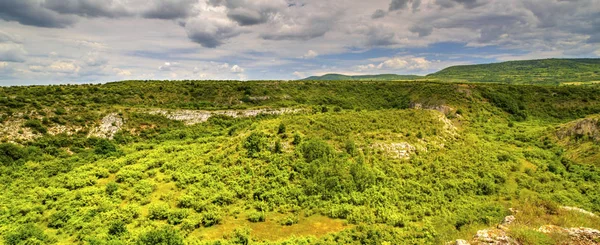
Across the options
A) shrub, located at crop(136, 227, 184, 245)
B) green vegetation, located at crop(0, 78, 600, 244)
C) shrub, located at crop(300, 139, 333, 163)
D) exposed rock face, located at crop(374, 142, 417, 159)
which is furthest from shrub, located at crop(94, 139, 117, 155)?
exposed rock face, located at crop(374, 142, 417, 159)

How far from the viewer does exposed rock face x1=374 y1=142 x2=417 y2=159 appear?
101ft

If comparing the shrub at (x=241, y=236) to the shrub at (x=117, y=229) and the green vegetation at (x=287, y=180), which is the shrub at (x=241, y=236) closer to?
the green vegetation at (x=287, y=180)

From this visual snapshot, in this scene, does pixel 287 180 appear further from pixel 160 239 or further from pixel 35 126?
pixel 35 126

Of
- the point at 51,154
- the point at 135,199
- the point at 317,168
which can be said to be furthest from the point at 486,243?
the point at 51,154

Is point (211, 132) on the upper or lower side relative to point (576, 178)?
upper

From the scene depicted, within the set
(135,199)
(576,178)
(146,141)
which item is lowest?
(576,178)

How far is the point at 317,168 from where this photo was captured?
27906 mm

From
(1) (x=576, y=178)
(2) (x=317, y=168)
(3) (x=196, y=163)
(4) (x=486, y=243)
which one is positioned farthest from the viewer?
(3) (x=196, y=163)

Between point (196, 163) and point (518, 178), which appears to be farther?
point (196, 163)

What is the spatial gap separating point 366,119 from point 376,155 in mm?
7991

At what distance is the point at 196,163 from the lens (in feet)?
105

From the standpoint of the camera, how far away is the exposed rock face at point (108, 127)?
152ft

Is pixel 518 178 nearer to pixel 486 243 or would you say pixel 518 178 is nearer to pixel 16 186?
pixel 486 243

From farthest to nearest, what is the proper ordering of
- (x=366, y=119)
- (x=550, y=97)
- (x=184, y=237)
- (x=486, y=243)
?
(x=550, y=97), (x=366, y=119), (x=184, y=237), (x=486, y=243)
